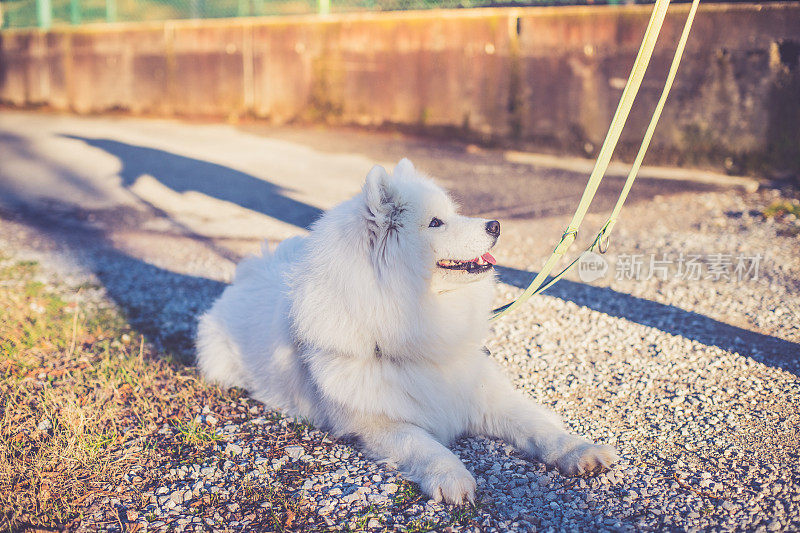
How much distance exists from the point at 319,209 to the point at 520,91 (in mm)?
3738

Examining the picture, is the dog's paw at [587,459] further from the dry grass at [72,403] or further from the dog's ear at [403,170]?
the dry grass at [72,403]

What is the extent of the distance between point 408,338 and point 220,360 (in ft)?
4.31

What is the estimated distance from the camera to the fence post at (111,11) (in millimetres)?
13078

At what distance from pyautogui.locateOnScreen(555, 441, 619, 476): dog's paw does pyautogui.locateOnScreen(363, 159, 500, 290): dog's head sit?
0.81 m

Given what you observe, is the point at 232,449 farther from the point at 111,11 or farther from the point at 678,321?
the point at 111,11

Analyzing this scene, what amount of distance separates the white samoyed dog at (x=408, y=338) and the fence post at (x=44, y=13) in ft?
44.6

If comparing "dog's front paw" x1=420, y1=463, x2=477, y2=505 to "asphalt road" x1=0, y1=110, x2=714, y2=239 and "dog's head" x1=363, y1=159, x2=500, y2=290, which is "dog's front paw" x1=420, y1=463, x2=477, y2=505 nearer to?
"dog's head" x1=363, y1=159, x2=500, y2=290

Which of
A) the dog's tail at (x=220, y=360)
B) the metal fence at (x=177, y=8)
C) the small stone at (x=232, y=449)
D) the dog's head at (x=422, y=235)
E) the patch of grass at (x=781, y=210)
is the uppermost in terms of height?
the metal fence at (x=177, y=8)

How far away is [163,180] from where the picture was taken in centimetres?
816

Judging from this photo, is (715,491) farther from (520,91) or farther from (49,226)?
(520,91)

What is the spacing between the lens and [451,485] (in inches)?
99.2

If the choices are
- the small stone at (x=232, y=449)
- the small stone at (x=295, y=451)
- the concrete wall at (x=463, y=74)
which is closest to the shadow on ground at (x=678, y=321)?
the small stone at (x=295, y=451)

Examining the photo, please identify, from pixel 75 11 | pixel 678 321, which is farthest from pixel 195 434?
pixel 75 11

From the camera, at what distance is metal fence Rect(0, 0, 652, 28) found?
9.96 m
